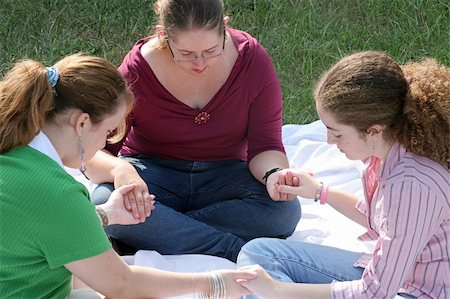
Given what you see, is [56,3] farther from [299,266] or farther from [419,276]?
[419,276]

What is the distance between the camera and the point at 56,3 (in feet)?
17.4

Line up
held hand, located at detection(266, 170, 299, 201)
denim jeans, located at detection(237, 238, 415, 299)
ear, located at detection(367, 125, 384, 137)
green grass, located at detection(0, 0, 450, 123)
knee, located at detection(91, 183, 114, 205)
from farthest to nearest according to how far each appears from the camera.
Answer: green grass, located at detection(0, 0, 450, 123)
knee, located at detection(91, 183, 114, 205)
held hand, located at detection(266, 170, 299, 201)
denim jeans, located at detection(237, 238, 415, 299)
ear, located at detection(367, 125, 384, 137)

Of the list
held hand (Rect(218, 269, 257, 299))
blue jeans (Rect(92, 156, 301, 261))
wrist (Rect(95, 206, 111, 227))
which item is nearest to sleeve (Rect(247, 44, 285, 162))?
blue jeans (Rect(92, 156, 301, 261))

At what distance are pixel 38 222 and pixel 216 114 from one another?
48.8 inches

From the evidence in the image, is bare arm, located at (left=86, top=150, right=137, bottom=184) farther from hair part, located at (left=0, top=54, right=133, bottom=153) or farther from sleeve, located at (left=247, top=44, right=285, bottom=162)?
hair part, located at (left=0, top=54, right=133, bottom=153)

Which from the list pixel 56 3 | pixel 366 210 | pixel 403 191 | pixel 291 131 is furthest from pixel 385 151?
pixel 56 3

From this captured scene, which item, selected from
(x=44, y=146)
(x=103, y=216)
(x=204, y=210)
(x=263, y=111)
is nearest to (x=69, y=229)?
(x=44, y=146)

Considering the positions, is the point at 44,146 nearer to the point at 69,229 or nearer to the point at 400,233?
the point at 69,229

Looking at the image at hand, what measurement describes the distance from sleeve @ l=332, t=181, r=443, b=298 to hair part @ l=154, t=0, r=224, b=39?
98 centimetres

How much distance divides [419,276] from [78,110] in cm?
106

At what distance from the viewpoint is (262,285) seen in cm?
237

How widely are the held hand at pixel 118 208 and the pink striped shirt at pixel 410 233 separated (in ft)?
2.75

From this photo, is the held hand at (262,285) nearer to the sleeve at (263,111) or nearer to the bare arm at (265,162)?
the bare arm at (265,162)

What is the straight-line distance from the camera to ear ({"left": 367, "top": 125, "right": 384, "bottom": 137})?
223 centimetres
